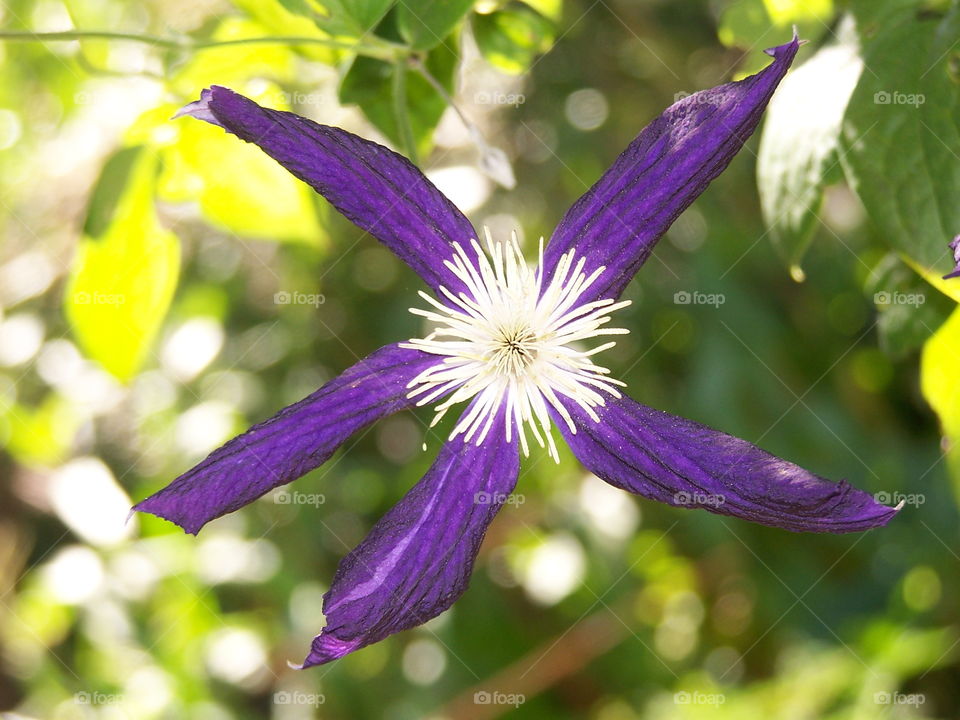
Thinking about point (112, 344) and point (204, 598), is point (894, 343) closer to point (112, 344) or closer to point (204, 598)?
point (112, 344)

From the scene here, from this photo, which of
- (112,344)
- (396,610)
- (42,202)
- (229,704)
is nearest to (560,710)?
(229,704)

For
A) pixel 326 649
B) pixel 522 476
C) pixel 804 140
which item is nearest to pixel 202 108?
pixel 326 649

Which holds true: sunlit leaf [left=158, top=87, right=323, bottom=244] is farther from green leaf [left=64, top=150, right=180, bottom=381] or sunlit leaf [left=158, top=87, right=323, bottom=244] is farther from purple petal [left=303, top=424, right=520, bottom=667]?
purple petal [left=303, top=424, right=520, bottom=667]

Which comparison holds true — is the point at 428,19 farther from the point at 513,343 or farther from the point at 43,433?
the point at 43,433

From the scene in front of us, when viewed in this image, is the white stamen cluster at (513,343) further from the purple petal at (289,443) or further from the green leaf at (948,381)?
the green leaf at (948,381)

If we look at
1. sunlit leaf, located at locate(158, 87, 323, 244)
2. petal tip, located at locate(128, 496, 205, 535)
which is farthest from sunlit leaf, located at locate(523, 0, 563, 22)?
petal tip, located at locate(128, 496, 205, 535)

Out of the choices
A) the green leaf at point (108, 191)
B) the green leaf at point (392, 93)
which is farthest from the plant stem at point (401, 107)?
the green leaf at point (108, 191)
